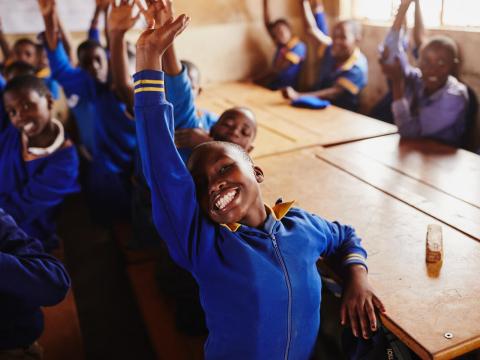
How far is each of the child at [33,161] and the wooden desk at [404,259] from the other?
37.5 inches

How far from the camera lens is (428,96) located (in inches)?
95.3

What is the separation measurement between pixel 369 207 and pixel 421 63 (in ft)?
4.05

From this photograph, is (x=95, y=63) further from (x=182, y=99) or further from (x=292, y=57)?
(x=292, y=57)

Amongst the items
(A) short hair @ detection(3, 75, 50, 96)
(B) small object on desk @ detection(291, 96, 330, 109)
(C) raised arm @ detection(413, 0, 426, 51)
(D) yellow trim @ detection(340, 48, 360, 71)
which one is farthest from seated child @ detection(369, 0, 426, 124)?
(A) short hair @ detection(3, 75, 50, 96)

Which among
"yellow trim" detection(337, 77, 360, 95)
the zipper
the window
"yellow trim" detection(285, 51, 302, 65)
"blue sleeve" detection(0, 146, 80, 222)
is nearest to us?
the zipper

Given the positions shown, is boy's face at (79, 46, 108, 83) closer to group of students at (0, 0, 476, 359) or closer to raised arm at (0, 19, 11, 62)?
group of students at (0, 0, 476, 359)

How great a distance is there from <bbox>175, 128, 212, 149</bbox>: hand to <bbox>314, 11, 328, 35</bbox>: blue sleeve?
2.83 metres

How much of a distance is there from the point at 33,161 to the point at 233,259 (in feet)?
4.56

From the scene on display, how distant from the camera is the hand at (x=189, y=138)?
1.62 metres

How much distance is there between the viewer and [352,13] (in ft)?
13.4

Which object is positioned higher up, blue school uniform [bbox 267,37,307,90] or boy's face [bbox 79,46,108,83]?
boy's face [bbox 79,46,108,83]

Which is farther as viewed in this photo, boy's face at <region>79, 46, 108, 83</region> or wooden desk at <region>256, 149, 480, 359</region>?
boy's face at <region>79, 46, 108, 83</region>

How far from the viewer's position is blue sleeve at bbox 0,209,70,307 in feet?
3.58

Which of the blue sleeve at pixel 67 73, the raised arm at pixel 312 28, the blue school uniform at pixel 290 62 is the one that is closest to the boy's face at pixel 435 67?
the raised arm at pixel 312 28
